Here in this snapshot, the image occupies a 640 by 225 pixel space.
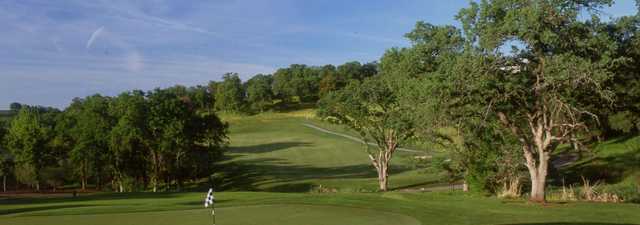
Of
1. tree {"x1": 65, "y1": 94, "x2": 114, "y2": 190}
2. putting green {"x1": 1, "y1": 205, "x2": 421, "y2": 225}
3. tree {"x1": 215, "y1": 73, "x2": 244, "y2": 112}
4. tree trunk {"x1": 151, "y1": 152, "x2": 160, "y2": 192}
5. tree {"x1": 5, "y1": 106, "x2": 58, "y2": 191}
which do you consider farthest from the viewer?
tree {"x1": 215, "y1": 73, "x2": 244, "y2": 112}

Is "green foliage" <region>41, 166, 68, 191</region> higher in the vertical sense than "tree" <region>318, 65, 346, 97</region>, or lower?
lower

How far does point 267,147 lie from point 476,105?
61971 millimetres

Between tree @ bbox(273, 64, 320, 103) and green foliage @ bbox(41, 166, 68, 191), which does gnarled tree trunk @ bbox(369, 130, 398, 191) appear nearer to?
green foliage @ bbox(41, 166, 68, 191)

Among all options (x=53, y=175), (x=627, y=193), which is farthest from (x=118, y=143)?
(x=627, y=193)

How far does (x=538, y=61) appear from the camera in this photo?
884 inches

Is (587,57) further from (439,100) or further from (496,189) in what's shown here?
(496,189)

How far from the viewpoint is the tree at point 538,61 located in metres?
20.5

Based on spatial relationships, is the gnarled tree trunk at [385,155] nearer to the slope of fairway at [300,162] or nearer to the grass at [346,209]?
the slope of fairway at [300,162]

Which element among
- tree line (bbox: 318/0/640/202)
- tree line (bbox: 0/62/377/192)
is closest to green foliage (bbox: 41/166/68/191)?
tree line (bbox: 0/62/377/192)

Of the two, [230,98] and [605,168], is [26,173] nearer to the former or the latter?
[605,168]

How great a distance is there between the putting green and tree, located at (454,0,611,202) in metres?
6.62

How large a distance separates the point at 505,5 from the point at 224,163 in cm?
5181

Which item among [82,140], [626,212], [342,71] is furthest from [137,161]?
[342,71]

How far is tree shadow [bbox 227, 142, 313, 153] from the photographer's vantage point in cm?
8069
